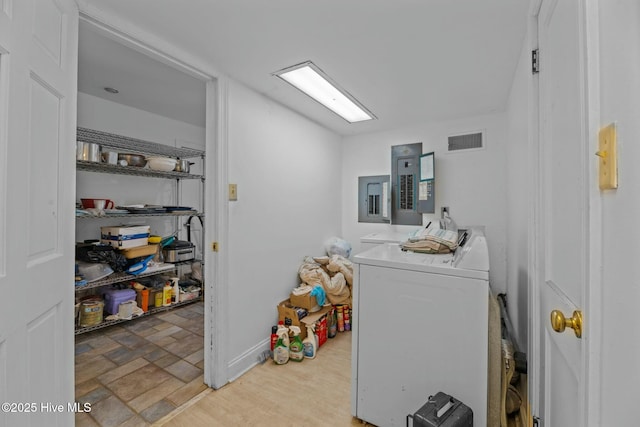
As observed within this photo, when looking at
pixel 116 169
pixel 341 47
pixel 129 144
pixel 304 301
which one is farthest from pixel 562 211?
pixel 129 144

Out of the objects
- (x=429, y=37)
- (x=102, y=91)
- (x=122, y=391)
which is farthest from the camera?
(x=102, y=91)

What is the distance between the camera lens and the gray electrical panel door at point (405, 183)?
314 centimetres

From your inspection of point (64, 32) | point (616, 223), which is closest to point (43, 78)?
point (64, 32)

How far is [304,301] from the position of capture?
98.1 inches

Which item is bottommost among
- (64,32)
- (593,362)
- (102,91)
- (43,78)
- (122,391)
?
(122,391)

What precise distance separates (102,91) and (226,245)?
223 cm

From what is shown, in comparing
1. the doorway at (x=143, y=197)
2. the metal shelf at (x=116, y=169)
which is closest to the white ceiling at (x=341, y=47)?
the doorway at (x=143, y=197)

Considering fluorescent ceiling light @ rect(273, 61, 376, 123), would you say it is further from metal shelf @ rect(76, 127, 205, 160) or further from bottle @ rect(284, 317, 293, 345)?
bottle @ rect(284, 317, 293, 345)

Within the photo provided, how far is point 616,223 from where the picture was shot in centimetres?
47

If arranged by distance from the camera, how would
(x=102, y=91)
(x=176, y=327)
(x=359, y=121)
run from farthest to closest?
(x=359, y=121) → (x=176, y=327) → (x=102, y=91)

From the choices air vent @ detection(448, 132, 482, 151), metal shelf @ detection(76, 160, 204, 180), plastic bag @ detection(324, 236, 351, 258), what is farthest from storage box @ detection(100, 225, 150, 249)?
air vent @ detection(448, 132, 482, 151)

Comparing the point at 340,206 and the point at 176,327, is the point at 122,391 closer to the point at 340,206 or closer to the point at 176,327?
the point at 176,327

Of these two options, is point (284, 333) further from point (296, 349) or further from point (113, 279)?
point (113, 279)

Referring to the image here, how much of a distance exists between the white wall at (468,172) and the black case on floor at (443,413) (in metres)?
1.93
